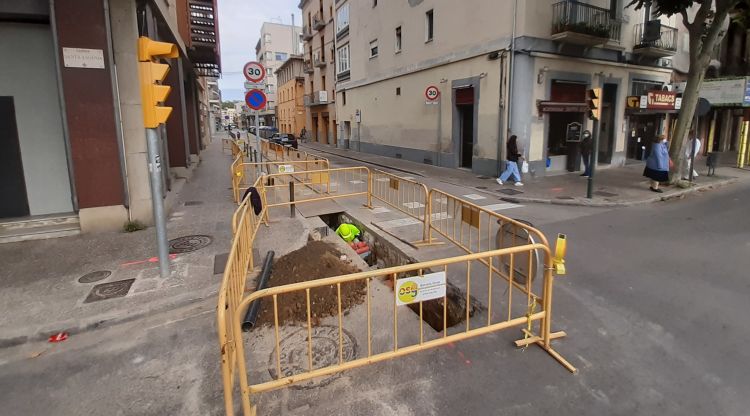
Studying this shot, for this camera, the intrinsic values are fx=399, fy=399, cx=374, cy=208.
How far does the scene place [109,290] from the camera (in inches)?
196

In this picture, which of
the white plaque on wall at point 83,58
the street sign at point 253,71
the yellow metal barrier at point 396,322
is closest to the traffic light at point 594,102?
the yellow metal barrier at point 396,322

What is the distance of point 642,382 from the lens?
3.37 metres

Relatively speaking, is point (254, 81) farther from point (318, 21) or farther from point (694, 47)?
point (318, 21)

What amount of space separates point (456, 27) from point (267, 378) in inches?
625

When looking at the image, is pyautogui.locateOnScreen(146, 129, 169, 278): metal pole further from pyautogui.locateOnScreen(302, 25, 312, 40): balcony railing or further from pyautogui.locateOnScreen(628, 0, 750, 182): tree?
pyautogui.locateOnScreen(302, 25, 312, 40): balcony railing

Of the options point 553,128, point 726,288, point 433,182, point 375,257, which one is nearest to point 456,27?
A: point 553,128

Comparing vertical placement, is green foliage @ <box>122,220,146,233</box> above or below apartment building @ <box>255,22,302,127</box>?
below

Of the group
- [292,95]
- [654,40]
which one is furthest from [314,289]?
[292,95]

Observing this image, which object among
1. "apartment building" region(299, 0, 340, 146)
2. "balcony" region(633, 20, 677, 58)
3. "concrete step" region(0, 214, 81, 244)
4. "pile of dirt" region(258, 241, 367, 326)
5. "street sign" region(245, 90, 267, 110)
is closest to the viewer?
"pile of dirt" region(258, 241, 367, 326)

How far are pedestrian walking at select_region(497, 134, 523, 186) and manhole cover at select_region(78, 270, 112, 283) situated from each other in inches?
441

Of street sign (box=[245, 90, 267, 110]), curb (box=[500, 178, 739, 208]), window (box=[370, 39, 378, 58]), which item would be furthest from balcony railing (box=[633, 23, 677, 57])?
street sign (box=[245, 90, 267, 110])

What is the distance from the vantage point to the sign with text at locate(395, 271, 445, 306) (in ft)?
10.7

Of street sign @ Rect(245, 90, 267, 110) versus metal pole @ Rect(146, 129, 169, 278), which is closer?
metal pole @ Rect(146, 129, 169, 278)

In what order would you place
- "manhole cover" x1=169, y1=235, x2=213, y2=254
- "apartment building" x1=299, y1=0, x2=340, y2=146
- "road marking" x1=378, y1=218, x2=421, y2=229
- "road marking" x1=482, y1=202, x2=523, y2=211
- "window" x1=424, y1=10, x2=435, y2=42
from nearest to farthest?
"manhole cover" x1=169, y1=235, x2=213, y2=254 → "road marking" x1=378, y1=218, x2=421, y2=229 → "road marking" x1=482, y1=202, x2=523, y2=211 → "window" x1=424, y1=10, x2=435, y2=42 → "apartment building" x1=299, y1=0, x2=340, y2=146
